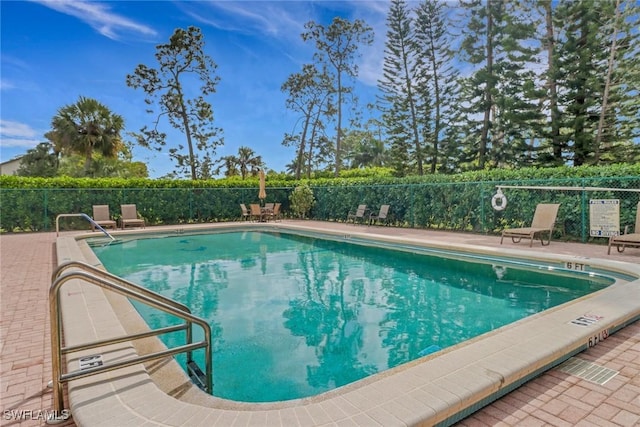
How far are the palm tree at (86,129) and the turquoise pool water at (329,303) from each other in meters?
11.8

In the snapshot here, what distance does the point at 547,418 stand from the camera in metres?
1.95

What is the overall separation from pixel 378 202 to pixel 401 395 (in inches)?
473

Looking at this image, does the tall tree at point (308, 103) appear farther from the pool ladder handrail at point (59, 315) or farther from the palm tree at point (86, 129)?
the pool ladder handrail at point (59, 315)

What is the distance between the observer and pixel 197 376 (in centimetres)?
275

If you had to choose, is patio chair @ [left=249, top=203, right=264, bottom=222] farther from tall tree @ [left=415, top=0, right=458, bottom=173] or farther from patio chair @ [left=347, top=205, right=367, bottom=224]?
tall tree @ [left=415, top=0, right=458, bottom=173]

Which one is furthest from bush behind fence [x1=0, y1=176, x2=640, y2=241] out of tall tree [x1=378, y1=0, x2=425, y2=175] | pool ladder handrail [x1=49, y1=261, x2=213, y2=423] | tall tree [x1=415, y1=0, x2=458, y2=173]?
pool ladder handrail [x1=49, y1=261, x2=213, y2=423]

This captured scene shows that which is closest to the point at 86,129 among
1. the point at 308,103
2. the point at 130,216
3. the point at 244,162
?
the point at 130,216

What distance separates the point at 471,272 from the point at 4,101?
2675 cm

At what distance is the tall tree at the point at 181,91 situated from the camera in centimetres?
1930

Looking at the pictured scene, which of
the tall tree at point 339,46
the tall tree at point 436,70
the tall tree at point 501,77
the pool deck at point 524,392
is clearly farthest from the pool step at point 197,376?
the tall tree at point 436,70

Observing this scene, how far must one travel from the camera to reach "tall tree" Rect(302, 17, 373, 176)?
21.2m

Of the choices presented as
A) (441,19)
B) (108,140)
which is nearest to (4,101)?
(108,140)

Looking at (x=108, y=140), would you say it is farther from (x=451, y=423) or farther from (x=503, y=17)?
(x=451, y=423)

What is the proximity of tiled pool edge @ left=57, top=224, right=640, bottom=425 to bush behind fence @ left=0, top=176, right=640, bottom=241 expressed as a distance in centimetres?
709
